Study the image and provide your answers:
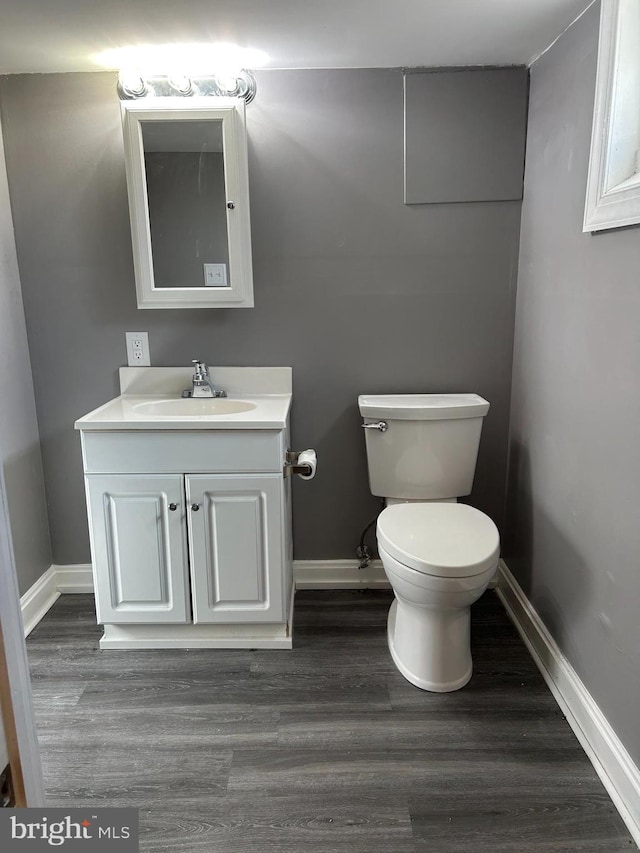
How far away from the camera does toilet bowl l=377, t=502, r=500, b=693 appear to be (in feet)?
5.26

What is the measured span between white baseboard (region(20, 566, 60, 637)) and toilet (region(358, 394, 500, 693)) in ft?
4.39

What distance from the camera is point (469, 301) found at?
2.15m

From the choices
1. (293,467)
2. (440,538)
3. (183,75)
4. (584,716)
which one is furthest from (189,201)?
(584,716)

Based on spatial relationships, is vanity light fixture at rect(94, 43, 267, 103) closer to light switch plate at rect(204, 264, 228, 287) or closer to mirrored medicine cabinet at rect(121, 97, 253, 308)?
mirrored medicine cabinet at rect(121, 97, 253, 308)

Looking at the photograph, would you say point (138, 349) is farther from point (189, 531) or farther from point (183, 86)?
point (183, 86)

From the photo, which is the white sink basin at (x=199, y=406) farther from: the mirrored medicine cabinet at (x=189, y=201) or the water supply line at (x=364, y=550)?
the water supply line at (x=364, y=550)

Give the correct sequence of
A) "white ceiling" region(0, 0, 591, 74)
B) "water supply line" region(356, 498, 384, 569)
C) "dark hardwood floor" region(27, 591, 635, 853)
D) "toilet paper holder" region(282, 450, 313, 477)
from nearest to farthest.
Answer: "dark hardwood floor" region(27, 591, 635, 853) < "white ceiling" region(0, 0, 591, 74) < "toilet paper holder" region(282, 450, 313, 477) < "water supply line" region(356, 498, 384, 569)

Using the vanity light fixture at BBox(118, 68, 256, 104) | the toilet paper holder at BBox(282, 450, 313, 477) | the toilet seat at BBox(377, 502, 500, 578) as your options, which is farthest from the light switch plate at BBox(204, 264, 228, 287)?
the toilet seat at BBox(377, 502, 500, 578)

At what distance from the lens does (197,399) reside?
2.12 m

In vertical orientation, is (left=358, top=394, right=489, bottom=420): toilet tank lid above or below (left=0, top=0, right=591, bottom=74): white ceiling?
below

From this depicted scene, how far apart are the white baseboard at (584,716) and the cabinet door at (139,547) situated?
3.88ft

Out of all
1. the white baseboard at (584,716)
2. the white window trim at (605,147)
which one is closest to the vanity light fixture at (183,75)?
the white window trim at (605,147)

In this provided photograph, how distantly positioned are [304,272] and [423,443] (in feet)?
2.53

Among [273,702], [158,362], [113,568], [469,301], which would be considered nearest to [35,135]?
[158,362]
